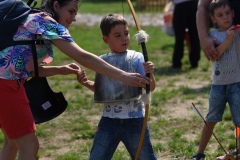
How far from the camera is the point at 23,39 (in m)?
4.07

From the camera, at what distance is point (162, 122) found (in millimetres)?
7090

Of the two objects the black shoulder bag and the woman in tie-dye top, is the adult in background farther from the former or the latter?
the woman in tie-dye top

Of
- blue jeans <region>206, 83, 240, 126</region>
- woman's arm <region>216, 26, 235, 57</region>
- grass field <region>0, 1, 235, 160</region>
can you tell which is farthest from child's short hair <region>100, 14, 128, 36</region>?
grass field <region>0, 1, 235, 160</region>

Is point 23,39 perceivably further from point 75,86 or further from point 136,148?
point 75,86

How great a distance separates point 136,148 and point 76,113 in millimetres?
3518

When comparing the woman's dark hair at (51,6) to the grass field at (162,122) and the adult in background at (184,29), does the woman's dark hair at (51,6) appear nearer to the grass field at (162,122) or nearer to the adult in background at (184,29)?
the grass field at (162,122)

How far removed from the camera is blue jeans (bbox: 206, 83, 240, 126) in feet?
16.4

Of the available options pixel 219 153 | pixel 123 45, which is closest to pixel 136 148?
pixel 123 45

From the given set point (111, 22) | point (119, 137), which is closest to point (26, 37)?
point (111, 22)

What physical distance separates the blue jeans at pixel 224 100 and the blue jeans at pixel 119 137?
40.0 inches

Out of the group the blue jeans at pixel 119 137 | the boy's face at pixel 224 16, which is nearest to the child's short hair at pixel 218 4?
the boy's face at pixel 224 16

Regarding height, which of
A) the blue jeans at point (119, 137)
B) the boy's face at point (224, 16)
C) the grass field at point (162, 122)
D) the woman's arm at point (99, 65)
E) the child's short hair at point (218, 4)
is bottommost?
the grass field at point (162, 122)

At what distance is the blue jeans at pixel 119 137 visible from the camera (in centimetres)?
432

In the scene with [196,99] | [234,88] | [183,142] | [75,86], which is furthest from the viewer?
[75,86]
